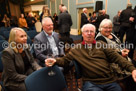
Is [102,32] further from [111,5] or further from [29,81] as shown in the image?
[111,5]

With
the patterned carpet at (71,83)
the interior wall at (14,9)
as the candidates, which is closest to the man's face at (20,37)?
the patterned carpet at (71,83)

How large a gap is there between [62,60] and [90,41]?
0.52 meters

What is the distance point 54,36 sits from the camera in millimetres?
2318

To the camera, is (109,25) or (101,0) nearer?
(109,25)

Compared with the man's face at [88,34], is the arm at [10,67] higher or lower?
lower

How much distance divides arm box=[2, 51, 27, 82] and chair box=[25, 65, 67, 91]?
1.24 feet

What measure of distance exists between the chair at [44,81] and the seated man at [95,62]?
0.19 m

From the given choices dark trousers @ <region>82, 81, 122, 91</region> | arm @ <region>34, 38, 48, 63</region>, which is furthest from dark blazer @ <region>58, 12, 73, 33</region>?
dark trousers @ <region>82, 81, 122, 91</region>

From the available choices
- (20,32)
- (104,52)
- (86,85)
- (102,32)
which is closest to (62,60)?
(86,85)

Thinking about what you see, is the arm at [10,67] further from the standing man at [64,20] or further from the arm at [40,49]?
the standing man at [64,20]

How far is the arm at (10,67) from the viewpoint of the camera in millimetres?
1462

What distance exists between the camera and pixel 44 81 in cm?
130

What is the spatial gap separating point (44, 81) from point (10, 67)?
0.53m

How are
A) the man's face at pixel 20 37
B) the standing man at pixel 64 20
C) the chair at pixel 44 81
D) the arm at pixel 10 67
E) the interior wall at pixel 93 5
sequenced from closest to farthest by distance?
1. the chair at pixel 44 81
2. the arm at pixel 10 67
3. the man's face at pixel 20 37
4. the standing man at pixel 64 20
5. the interior wall at pixel 93 5
